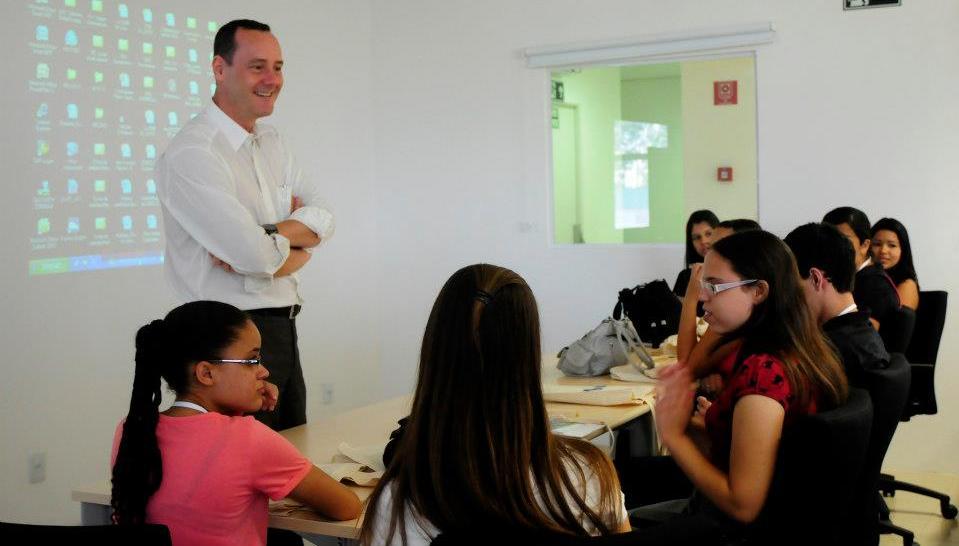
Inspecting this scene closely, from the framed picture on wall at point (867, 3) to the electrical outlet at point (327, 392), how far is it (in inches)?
146

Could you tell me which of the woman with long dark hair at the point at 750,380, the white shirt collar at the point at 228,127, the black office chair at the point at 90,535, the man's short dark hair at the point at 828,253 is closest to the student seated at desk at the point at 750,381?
the woman with long dark hair at the point at 750,380

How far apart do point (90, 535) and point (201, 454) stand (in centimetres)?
39

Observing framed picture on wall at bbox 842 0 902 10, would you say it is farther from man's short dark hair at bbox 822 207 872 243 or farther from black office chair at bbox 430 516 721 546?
black office chair at bbox 430 516 721 546

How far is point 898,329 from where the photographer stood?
153 inches

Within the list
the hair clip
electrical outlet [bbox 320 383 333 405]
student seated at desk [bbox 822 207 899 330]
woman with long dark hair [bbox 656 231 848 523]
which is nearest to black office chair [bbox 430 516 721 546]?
the hair clip

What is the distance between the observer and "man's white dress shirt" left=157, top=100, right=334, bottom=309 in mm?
2822

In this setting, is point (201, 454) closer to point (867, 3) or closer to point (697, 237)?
point (697, 237)

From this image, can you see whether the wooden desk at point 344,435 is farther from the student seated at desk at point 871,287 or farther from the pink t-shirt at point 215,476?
the student seated at desk at point 871,287

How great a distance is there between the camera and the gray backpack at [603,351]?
3.64 m

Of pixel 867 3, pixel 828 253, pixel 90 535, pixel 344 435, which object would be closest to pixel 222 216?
pixel 344 435

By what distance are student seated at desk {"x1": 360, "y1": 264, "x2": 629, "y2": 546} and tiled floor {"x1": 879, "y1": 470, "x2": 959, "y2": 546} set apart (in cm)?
314

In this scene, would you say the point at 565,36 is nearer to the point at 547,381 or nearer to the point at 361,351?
the point at 361,351

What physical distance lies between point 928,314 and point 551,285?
2.41 m

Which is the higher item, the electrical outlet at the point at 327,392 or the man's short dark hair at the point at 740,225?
the man's short dark hair at the point at 740,225
